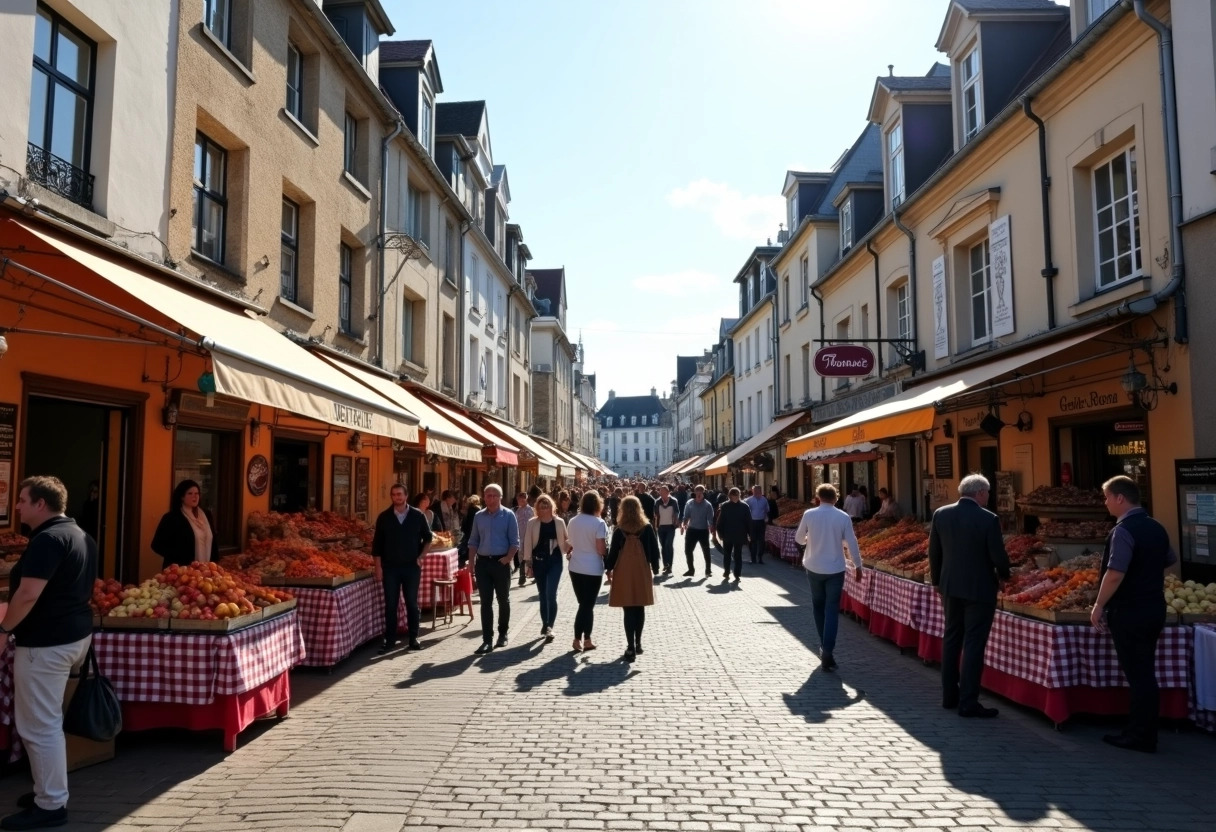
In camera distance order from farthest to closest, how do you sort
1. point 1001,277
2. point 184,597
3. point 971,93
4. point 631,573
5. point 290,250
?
1. point 971,93
2. point 1001,277
3. point 290,250
4. point 631,573
5. point 184,597

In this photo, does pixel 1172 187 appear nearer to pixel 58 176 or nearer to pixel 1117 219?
pixel 1117 219

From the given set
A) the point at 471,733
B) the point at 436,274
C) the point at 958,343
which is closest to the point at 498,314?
the point at 436,274

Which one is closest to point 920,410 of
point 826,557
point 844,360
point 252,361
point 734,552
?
point 826,557

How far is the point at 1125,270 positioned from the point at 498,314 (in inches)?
803

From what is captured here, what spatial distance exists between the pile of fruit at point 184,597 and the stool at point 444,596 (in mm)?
4306

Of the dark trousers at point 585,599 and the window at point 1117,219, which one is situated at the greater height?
the window at point 1117,219

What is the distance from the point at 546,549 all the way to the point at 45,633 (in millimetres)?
5899

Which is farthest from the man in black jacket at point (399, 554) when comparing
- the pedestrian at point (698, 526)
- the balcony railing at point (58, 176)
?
the pedestrian at point (698, 526)

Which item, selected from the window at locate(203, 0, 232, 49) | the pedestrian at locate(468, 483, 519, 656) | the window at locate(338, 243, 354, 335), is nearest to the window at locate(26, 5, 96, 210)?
the window at locate(203, 0, 232, 49)

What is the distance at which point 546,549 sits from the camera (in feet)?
32.4

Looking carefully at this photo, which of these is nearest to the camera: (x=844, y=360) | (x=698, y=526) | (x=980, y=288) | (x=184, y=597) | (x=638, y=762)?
(x=638, y=762)

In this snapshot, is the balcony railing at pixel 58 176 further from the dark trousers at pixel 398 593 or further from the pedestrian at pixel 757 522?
the pedestrian at pixel 757 522

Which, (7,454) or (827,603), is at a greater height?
(7,454)

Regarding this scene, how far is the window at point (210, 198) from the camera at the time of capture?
31.9ft
